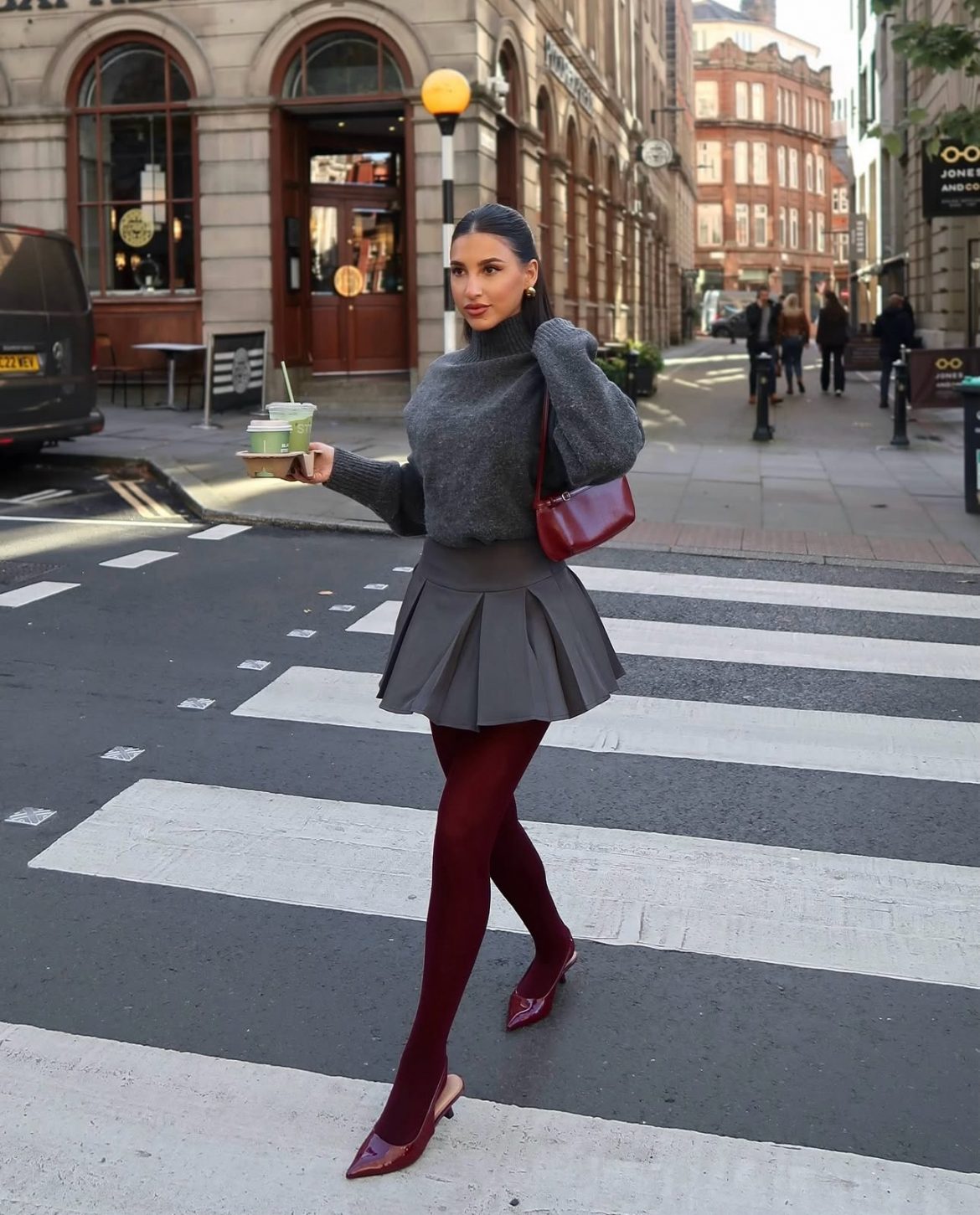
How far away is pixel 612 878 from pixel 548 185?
77.3 feet

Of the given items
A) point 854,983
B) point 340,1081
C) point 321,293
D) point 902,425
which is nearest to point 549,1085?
point 340,1081

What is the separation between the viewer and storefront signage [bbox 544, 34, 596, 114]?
1022 inches

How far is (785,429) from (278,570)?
1120 cm

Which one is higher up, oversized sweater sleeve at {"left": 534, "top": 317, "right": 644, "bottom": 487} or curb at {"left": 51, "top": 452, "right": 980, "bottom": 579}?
oversized sweater sleeve at {"left": 534, "top": 317, "right": 644, "bottom": 487}

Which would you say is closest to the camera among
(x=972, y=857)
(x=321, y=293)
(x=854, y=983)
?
(x=854, y=983)

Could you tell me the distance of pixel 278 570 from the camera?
9469 millimetres

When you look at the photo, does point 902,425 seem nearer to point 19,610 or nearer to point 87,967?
point 19,610

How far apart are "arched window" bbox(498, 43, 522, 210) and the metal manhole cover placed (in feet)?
47.6

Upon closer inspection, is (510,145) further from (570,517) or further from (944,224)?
(570,517)

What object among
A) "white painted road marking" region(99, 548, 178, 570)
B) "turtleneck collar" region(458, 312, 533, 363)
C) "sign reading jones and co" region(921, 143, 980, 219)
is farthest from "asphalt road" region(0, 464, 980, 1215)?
"sign reading jones and co" region(921, 143, 980, 219)

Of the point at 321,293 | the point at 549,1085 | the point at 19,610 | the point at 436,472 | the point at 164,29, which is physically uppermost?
the point at 164,29

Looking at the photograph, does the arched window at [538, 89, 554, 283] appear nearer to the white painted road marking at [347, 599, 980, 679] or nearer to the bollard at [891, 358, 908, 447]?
the bollard at [891, 358, 908, 447]

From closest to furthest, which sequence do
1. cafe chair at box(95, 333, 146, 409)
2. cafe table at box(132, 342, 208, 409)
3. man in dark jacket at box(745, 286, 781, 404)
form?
cafe table at box(132, 342, 208, 409) → cafe chair at box(95, 333, 146, 409) → man in dark jacket at box(745, 286, 781, 404)

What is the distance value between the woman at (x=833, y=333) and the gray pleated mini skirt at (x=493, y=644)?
22375 millimetres
